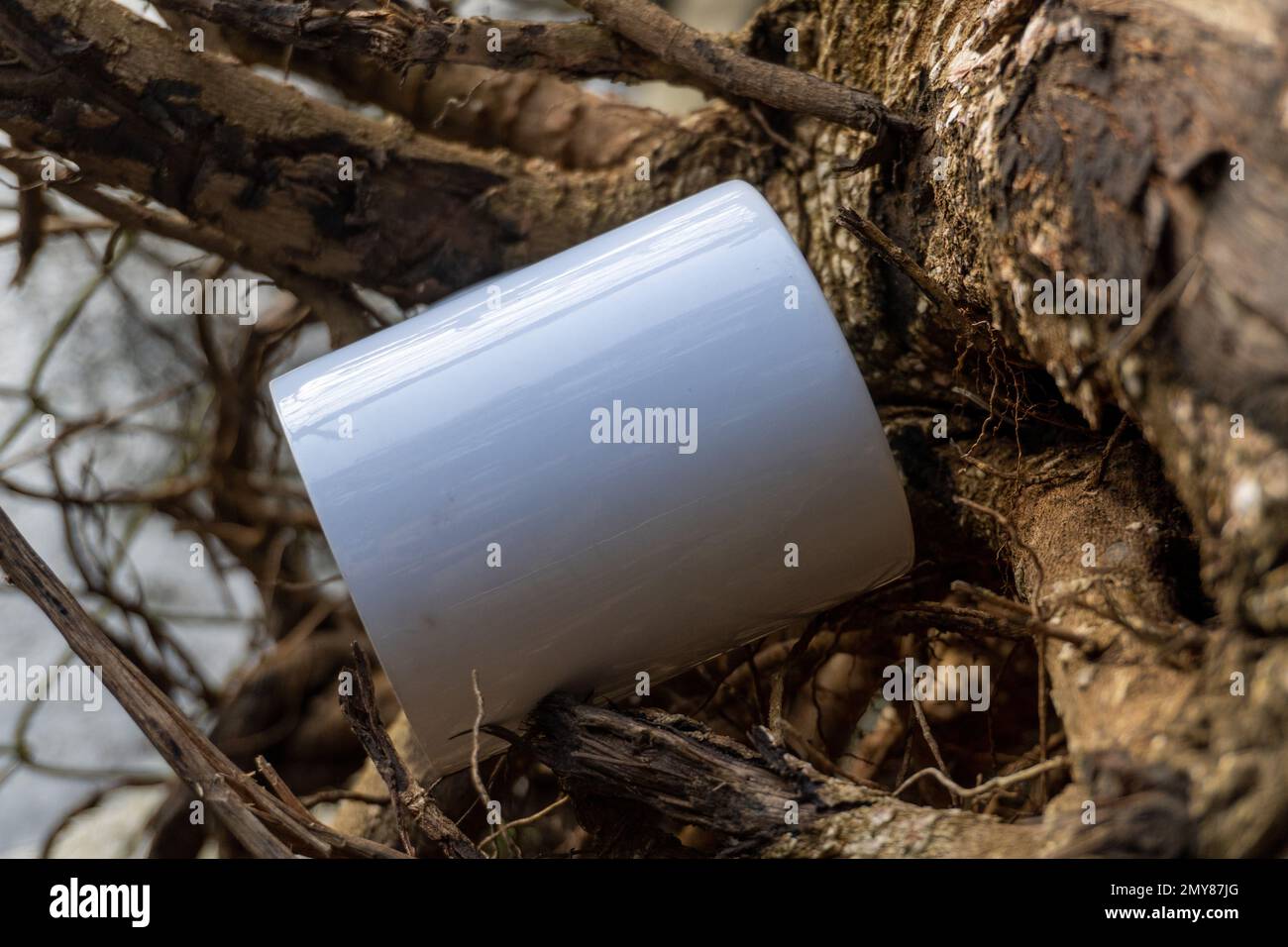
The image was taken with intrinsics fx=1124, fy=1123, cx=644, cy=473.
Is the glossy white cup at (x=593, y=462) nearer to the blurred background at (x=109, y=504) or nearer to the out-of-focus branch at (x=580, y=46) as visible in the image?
Result: the out-of-focus branch at (x=580, y=46)

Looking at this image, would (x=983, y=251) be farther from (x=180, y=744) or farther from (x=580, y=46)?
(x=180, y=744)

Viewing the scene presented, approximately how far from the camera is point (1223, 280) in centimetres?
44

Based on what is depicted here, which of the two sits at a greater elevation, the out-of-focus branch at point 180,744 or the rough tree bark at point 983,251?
the rough tree bark at point 983,251

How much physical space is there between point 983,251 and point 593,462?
0.75 ft

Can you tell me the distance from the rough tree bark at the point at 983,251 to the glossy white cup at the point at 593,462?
77 millimetres

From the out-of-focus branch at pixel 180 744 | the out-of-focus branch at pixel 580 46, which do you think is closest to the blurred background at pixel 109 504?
the out-of-focus branch at pixel 580 46

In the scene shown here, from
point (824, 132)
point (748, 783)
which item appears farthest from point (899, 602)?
point (824, 132)

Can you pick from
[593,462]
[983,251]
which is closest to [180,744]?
[593,462]

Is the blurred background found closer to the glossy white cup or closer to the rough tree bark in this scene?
the rough tree bark

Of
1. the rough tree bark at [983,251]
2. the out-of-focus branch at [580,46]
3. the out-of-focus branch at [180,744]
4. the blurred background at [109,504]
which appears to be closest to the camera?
the rough tree bark at [983,251]

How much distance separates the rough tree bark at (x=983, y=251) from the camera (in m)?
0.43

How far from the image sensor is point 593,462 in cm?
58

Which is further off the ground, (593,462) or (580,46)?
(580,46)
